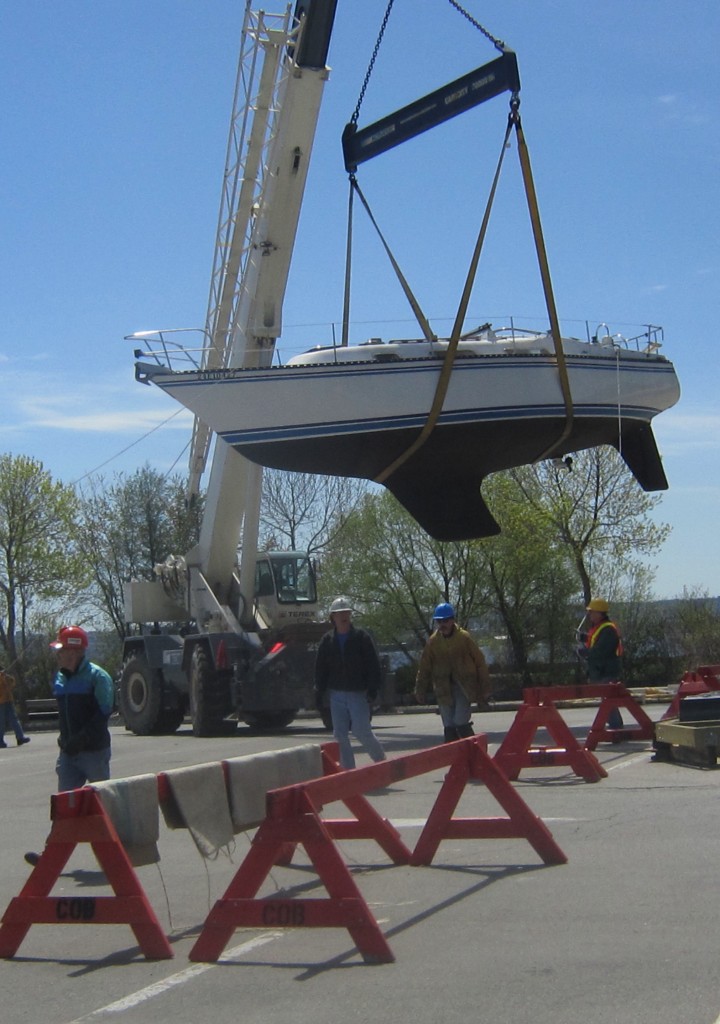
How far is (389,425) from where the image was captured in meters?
17.4

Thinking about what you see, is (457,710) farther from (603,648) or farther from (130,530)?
(130,530)

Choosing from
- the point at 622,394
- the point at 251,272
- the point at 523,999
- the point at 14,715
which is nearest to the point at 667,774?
the point at 523,999

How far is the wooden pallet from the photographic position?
1163 cm

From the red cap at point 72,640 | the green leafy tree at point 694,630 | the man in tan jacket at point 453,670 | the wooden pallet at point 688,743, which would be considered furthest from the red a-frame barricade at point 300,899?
the green leafy tree at point 694,630

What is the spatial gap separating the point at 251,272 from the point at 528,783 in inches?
424

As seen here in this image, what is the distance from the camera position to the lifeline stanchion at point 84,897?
20.2 feet

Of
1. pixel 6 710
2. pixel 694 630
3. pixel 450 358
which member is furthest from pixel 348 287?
pixel 694 630

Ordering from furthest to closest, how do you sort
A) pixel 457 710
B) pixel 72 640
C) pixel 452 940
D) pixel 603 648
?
1. pixel 603 648
2. pixel 457 710
3. pixel 72 640
4. pixel 452 940

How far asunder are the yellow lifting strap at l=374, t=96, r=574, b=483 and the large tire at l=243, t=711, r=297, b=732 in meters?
4.81

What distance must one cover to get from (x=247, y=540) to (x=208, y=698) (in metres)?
2.77

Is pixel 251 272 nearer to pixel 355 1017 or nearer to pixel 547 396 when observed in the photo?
pixel 547 396

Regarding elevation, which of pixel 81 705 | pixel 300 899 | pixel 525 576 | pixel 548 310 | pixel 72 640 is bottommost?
pixel 300 899

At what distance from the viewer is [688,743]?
1173cm

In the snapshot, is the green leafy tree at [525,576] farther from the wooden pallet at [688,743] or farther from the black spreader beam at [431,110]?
the wooden pallet at [688,743]
